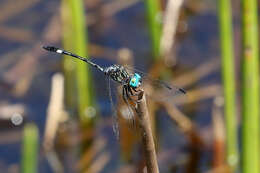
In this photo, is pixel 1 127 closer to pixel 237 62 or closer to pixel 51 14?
pixel 51 14

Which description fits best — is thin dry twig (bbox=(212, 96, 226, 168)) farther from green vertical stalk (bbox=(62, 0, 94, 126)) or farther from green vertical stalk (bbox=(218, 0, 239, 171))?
green vertical stalk (bbox=(62, 0, 94, 126))

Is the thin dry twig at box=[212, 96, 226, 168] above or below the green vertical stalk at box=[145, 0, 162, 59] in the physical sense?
below

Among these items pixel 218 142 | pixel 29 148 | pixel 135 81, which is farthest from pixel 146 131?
pixel 218 142

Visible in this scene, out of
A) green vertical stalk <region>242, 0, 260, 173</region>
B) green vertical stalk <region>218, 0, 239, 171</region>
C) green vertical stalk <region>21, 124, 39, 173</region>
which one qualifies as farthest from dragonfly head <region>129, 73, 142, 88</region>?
green vertical stalk <region>218, 0, 239, 171</region>

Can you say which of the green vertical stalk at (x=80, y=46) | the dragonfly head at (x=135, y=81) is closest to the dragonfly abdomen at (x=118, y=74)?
the dragonfly head at (x=135, y=81)

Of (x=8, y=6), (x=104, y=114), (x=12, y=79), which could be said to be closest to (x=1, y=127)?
(x=12, y=79)

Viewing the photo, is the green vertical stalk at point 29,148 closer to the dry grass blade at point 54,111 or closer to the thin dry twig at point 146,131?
the thin dry twig at point 146,131
